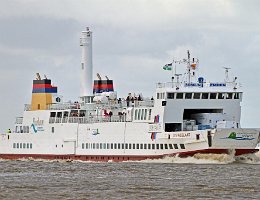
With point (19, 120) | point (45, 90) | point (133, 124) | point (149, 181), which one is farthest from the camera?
point (19, 120)

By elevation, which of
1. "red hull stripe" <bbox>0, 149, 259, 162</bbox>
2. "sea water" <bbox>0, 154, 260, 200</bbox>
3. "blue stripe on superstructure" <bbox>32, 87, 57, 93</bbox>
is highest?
"blue stripe on superstructure" <bbox>32, 87, 57, 93</bbox>

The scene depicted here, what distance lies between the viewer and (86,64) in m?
95.8

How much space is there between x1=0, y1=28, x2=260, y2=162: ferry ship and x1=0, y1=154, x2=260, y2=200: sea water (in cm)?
176

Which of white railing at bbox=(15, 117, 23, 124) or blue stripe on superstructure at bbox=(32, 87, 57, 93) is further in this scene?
white railing at bbox=(15, 117, 23, 124)

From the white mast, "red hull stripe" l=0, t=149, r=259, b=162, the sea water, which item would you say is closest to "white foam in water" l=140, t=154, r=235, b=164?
the sea water

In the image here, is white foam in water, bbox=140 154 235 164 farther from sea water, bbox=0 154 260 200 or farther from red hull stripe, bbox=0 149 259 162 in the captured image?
red hull stripe, bbox=0 149 259 162

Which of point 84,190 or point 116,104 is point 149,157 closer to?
point 116,104

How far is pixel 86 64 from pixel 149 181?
144 ft

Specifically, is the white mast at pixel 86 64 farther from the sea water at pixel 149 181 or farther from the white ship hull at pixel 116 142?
the sea water at pixel 149 181

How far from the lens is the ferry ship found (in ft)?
A: 235

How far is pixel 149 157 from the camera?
249 ft

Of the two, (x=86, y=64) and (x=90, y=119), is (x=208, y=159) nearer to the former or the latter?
(x=90, y=119)

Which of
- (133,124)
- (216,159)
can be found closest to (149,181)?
(216,159)

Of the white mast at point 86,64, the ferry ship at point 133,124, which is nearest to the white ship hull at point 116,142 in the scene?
the ferry ship at point 133,124
